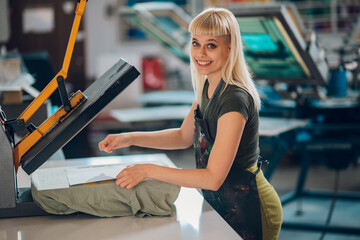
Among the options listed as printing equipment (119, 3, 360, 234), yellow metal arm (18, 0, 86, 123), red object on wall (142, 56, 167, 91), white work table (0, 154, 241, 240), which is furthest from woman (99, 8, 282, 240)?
red object on wall (142, 56, 167, 91)

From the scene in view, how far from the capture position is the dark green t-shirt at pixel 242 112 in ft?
5.06

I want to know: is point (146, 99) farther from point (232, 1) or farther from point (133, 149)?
point (232, 1)

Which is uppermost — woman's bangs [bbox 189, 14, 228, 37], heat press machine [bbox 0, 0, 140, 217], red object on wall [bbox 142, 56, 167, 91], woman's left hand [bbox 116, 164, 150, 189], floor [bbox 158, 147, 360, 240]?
woman's bangs [bbox 189, 14, 228, 37]

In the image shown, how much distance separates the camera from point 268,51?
315 cm

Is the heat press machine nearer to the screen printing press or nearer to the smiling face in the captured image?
the screen printing press

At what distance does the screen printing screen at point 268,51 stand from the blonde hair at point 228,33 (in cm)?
130

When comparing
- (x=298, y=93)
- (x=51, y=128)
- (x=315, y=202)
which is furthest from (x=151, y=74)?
(x=51, y=128)

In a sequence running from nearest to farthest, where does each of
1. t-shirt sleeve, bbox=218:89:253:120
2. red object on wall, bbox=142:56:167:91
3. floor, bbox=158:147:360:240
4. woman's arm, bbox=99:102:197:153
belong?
t-shirt sleeve, bbox=218:89:253:120 < woman's arm, bbox=99:102:197:153 < floor, bbox=158:147:360:240 < red object on wall, bbox=142:56:167:91

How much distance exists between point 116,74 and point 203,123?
1.37 feet

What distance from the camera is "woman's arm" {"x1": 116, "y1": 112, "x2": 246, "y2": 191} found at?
140cm

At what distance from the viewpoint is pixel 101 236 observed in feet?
4.18

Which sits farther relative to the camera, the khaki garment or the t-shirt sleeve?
the khaki garment

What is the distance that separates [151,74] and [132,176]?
666 cm

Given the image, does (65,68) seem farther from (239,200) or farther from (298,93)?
(298,93)
